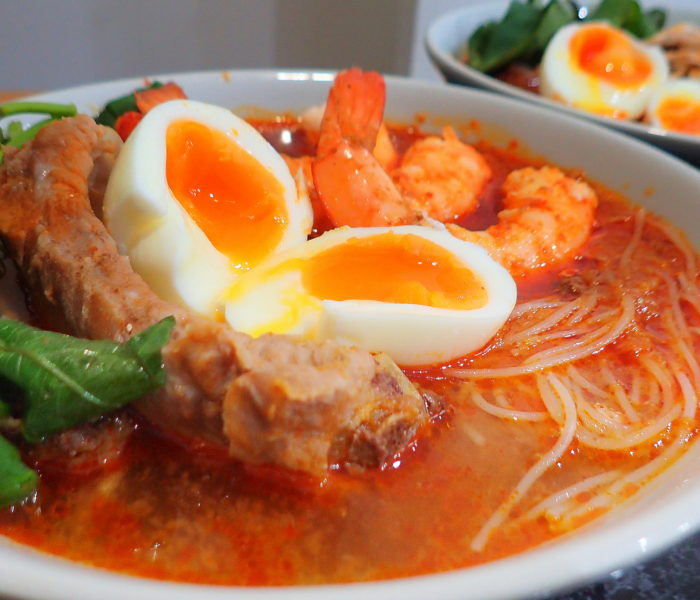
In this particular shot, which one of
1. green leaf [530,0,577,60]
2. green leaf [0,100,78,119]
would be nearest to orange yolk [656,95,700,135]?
green leaf [530,0,577,60]

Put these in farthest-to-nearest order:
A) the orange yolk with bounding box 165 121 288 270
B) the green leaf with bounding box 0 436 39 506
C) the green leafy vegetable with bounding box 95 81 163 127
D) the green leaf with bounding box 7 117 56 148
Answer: the green leafy vegetable with bounding box 95 81 163 127 → the green leaf with bounding box 7 117 56 148 → the orange yolk with bounding box 165 121 288 270 → the green leaf with bounding box 0 436 39 506

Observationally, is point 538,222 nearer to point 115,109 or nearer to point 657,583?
point 657,583

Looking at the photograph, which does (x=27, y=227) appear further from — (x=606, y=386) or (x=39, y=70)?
(x=39, y=70)

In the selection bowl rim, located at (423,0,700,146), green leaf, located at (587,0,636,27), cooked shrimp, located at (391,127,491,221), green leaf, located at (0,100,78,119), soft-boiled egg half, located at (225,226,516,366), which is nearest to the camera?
soft-boiled egg half, located at (225,226,516,366)

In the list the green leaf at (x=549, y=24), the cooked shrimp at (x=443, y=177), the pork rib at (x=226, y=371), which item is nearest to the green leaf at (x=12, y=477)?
the pork rib at (x=226, y=371)

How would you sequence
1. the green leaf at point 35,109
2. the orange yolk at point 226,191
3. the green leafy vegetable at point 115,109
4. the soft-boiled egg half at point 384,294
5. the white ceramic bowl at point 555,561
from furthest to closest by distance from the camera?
1. the green leafy vegetable at point 115,109
2. the green leaf at point 35,109
3. the orange yolk at point 226,191
4. the soft-boiled egg half at point 384,294
5. the white ceramic bowl at point 555,561

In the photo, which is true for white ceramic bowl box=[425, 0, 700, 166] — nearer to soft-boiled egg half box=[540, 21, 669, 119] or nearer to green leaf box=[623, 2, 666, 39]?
soft-boiled egg half box=[540, 21, 669, 119]

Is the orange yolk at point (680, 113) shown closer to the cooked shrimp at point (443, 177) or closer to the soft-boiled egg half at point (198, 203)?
the cooked shrimp at point (443, 177)
